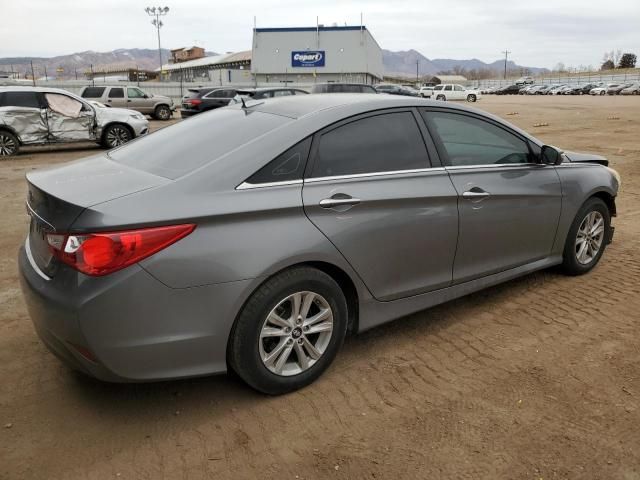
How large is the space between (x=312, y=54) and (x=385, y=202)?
62.6m

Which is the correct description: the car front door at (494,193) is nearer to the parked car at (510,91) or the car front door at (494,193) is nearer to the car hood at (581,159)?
the car hood at (581,159)

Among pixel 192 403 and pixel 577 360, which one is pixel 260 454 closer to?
pixel 192 403

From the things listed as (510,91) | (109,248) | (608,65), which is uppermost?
(608,65)

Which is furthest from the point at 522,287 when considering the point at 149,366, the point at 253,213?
the point at 149,366

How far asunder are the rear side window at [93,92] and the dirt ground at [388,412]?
22.4m

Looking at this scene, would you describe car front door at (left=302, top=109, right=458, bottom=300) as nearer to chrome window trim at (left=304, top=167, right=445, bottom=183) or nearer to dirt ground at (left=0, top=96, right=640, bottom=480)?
chrome window trim at (left=304, top=167, right=445, bottom=183)

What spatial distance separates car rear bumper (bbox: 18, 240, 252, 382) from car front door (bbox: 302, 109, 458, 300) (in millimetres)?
693

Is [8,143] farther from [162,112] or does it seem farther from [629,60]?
[629,60]

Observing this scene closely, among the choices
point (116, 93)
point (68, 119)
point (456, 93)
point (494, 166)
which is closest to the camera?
point (494, 166)

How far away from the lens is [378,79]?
74.9m

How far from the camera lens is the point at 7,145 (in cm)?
1378

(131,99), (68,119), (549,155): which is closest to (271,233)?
(549,155)

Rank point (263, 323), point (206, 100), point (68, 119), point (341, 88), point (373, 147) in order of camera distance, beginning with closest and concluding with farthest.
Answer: point (263, 323) → point (373, 147) → point (68, 119) → point (341, 88) → point (206, 100)

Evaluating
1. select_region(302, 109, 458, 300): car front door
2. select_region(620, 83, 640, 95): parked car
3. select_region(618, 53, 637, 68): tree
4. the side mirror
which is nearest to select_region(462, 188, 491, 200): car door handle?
select_region(302, 109, 458, 300): car front door
